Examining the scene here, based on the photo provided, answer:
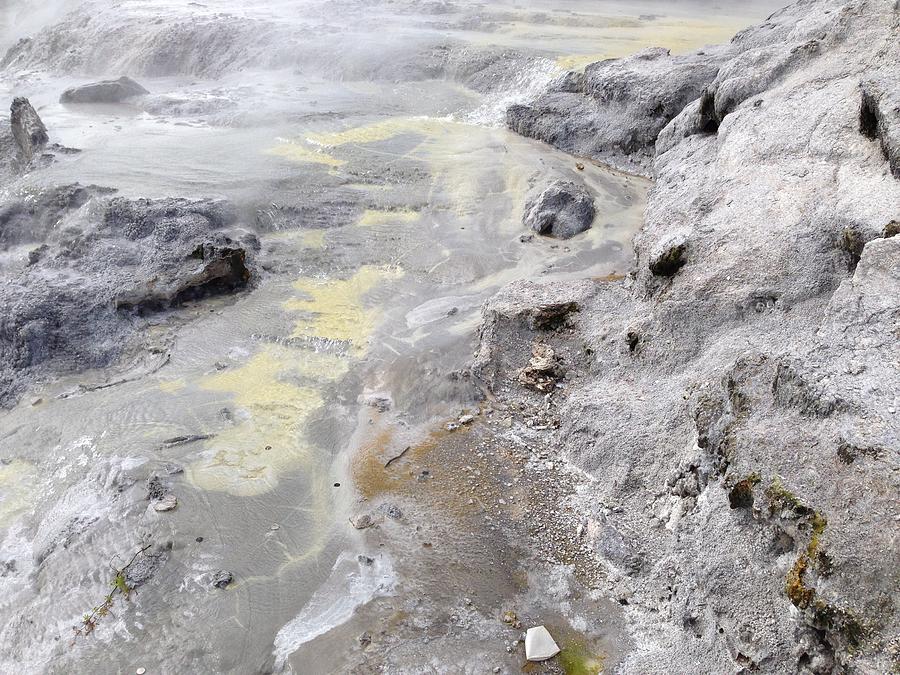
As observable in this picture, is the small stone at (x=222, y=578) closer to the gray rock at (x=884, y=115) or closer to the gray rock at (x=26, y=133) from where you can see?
the gray rock at (x=884, y=115)

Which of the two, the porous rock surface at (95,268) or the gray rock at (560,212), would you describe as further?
the gray rock at (560,212)

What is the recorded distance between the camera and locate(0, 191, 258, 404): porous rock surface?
6.16m

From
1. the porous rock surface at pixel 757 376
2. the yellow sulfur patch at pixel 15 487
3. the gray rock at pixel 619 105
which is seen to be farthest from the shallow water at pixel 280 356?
the porous rock surface at pixel 757 376

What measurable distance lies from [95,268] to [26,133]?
409cm

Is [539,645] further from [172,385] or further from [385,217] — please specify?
[385,217]

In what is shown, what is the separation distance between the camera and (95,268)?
6934 mm

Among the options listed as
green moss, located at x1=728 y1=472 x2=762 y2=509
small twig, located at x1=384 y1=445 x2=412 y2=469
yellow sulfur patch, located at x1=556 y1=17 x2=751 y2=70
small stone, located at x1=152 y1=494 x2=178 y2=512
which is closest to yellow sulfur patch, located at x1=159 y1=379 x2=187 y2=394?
small stone, located at x1=152 y1=494 x2=178 y2=512

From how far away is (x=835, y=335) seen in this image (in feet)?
11.3

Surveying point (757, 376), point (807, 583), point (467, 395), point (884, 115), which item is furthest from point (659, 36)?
point (807, 583)

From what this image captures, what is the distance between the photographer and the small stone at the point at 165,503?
14.3 feet

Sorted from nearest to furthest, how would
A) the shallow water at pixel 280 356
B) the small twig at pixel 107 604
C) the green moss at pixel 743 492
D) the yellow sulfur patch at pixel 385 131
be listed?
the green moss at pixel 743 492, the small twig at pixel 107 604, the shallow water at pixel 280 356, the yellow sulfur patch at pixel 385 131

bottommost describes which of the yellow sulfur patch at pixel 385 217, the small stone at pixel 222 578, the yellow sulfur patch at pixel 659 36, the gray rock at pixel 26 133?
the small stone at pixel 222 578

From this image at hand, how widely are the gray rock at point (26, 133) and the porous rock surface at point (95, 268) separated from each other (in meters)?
1.73

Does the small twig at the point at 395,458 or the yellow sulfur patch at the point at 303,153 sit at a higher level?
the yellow sulfur patch at the point at 303,153
